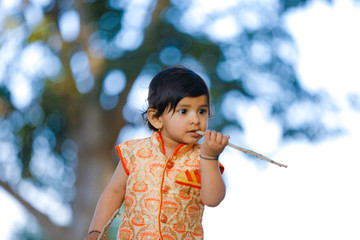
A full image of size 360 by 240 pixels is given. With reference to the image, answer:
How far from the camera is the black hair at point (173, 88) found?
7.34ft

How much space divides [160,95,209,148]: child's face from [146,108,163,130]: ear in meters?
0.07

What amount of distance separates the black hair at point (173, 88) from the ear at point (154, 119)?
0.01 m

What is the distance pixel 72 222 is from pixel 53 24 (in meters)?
3.20

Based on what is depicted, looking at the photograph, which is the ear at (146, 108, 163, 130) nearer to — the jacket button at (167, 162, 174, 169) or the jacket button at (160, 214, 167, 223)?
the jacket button at (167, 162, 174, 169)

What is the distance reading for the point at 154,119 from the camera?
2361mm

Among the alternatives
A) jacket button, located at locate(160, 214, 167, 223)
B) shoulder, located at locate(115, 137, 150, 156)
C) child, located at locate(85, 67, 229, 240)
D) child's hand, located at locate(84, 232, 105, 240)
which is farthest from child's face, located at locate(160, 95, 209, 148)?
child's hand, located at locate(84, 232, 105, 240)

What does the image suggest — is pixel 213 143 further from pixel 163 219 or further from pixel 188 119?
pixel 163 219

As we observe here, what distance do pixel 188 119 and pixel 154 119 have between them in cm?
19

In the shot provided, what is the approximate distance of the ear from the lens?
235 centimetres

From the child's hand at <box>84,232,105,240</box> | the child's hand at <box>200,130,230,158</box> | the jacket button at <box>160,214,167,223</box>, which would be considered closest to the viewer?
the child's hand at <box>200,130,230,158</box>

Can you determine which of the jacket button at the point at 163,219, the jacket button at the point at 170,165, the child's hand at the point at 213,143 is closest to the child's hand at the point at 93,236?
the jacket button at the point at 163,219

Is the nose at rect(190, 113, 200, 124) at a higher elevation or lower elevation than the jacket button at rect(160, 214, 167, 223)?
higher

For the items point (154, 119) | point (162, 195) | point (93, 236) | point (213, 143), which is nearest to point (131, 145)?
point (154, 119)

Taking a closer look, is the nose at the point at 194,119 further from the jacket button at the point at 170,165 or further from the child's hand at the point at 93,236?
the child's hand at the point at 93,236
